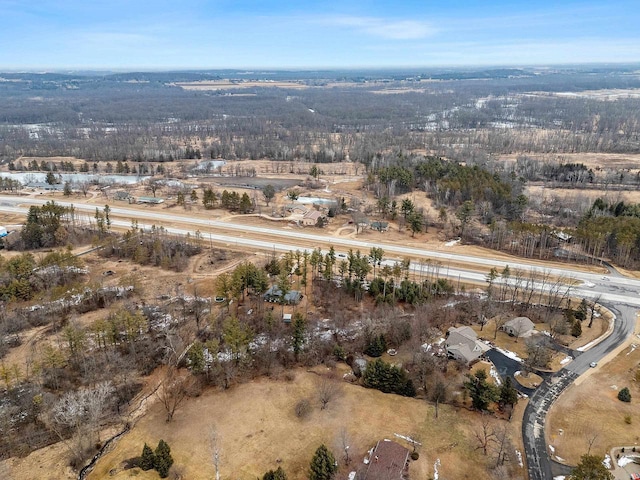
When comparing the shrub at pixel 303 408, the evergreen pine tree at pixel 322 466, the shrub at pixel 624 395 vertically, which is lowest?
the shrub at pixel 303 408

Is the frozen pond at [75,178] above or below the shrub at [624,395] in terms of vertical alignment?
above

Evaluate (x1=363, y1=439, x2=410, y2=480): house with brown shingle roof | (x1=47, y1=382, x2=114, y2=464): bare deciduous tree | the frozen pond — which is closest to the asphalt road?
(x1=363, y1=439, x2=410, y2=480): house with brown shingle roof

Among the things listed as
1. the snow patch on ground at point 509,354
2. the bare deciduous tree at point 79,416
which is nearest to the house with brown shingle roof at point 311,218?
the snow patch on ground at point 509,354

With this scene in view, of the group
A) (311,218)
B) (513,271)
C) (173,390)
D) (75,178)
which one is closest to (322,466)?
(173,390)

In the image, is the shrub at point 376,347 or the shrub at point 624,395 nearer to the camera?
the shrub at point 624,395

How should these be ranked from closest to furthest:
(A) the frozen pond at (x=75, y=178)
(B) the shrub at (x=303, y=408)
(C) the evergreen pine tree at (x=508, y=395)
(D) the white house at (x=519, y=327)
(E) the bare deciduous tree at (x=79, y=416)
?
1. (E) the bare deciduous tree at (x=79, y=416)
2. (B) the shrub at (x=303, y=408)
3. (C) the evergreen pine tree at (x=508, y=395)
4. (D) the white house at (x=519, y=327)
5. (A) the frozen pond at (x=75, y=178)

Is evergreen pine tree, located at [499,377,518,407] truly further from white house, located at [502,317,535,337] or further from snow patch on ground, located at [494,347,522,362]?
white house, located at [502,317,535,337]

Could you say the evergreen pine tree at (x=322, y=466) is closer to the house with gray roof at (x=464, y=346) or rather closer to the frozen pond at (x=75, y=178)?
the house with gray roof at (x=464, y=346)
